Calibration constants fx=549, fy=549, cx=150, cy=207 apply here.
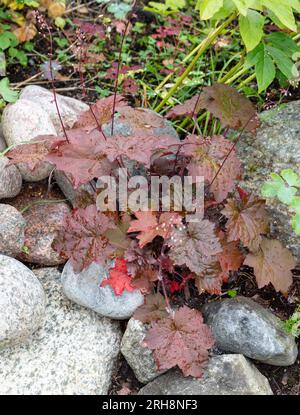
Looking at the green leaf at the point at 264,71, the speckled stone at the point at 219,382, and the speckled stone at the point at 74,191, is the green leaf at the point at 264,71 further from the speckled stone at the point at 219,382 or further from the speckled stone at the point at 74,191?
the speckled stone at the point at 219,382

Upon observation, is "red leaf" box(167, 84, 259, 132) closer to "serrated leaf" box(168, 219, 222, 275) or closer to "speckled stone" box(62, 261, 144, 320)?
"serrated leaf" box(168, 219, 222, 275)

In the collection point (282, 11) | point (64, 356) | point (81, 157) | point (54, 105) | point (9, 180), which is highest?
point (282, 11)

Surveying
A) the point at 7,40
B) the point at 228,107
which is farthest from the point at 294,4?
the point at 7,40

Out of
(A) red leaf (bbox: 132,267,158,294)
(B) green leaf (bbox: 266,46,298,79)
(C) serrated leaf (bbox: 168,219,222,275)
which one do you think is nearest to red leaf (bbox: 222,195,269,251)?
(C) serrated leaf (bbox: 168,219,222,275)

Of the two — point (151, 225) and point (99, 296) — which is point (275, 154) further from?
point (99, 296)

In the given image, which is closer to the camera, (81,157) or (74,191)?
(81,157)
